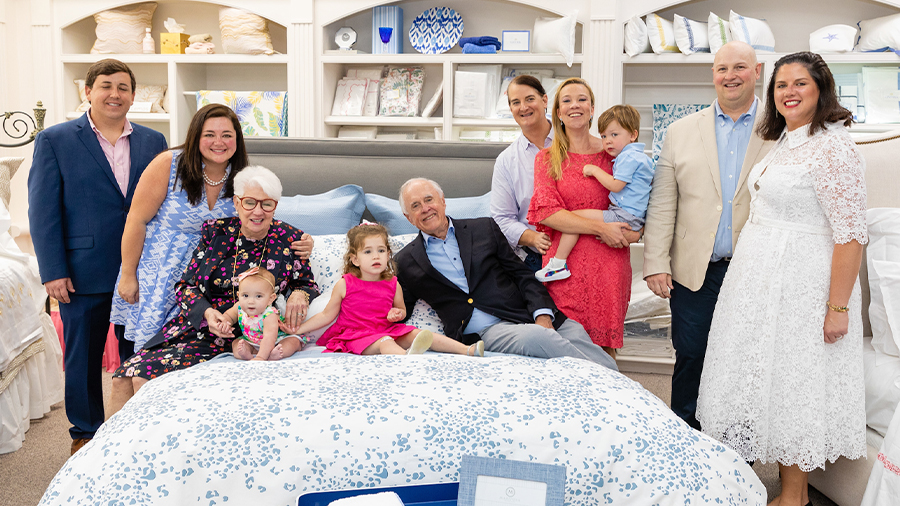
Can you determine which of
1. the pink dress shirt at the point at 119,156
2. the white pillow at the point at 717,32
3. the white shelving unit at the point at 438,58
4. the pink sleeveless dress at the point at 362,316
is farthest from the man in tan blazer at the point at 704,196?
the pink dress shirt at the point at 119,156

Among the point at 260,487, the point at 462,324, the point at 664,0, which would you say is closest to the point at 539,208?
the point at 462,324

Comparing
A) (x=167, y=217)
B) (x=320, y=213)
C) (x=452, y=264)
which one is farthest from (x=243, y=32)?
(x=452, y=264)

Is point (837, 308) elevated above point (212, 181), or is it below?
below

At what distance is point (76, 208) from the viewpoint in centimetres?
234

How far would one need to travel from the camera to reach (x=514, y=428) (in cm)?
146

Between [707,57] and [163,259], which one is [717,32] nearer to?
[707,57]

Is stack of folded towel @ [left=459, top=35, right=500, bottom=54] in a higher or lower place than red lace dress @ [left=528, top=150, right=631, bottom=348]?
higher

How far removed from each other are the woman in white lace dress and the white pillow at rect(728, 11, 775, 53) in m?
1.67

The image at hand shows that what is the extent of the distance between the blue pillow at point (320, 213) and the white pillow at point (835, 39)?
102 inches

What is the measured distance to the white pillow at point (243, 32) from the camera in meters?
3.87

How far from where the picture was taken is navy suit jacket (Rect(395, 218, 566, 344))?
2309mm

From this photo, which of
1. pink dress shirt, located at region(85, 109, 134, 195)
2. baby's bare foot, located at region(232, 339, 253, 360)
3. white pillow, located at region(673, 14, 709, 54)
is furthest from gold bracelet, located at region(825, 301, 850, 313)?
pink dress shirt, located at region(85, 109, 134, 195)

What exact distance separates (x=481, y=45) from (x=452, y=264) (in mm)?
1783

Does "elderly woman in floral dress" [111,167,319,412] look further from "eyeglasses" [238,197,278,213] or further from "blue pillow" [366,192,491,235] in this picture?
"blue pillow" [366,192,491,235]
